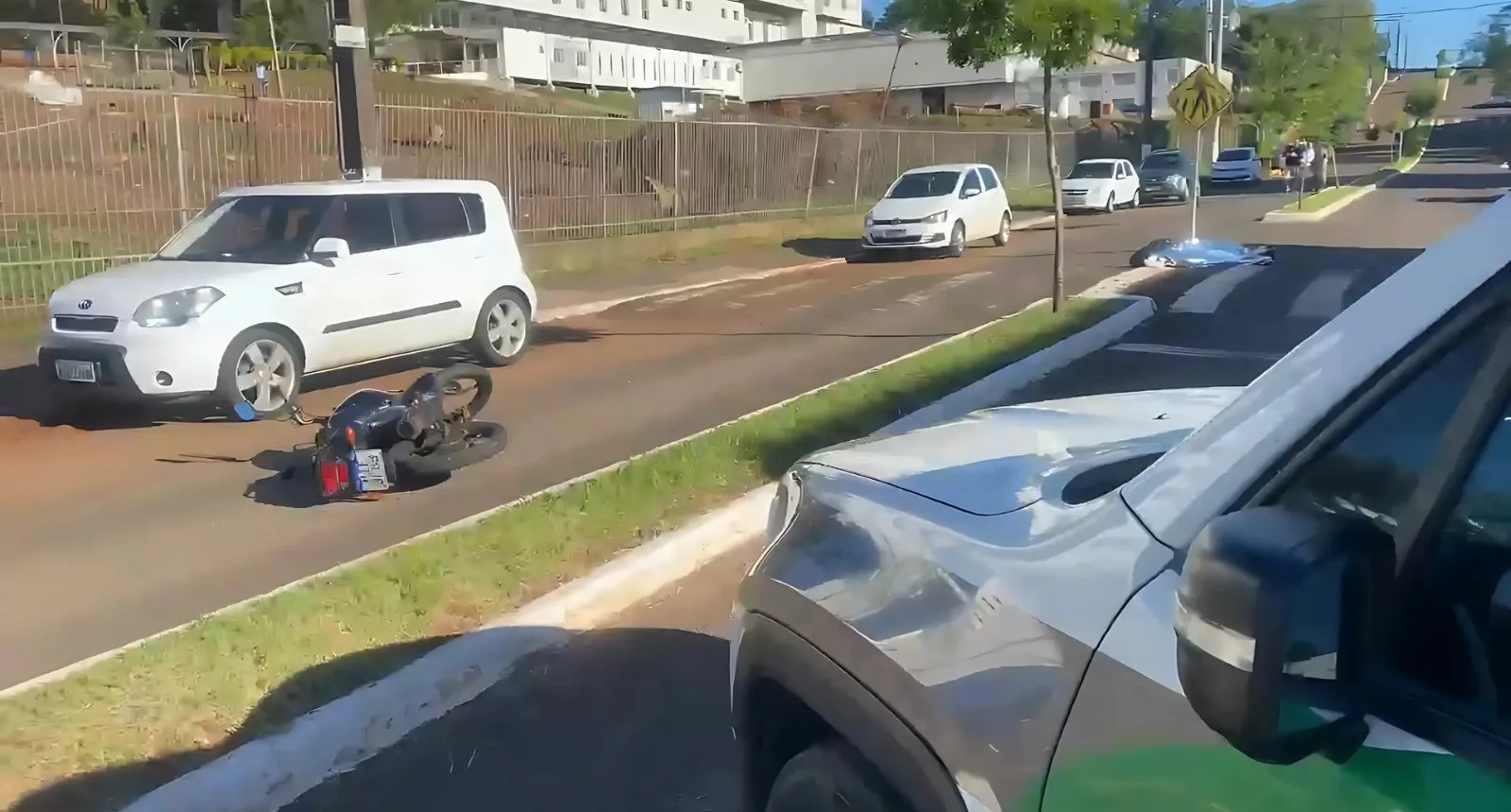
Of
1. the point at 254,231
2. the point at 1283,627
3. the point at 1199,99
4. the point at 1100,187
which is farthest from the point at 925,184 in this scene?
the point at 1283,627

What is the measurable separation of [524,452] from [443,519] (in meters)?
1.64

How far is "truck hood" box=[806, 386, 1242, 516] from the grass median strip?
237 cm

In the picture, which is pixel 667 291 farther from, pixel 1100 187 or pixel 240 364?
pixel 1100 187

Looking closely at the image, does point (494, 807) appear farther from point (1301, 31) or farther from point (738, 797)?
point (1301, 31)

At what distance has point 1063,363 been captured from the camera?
11.0m

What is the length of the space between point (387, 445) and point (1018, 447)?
5179 mm

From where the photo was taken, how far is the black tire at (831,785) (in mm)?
2430

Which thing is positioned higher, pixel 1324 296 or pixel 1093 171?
pixel 1093 171

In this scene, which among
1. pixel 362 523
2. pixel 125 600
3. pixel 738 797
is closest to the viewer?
pixel 738 797

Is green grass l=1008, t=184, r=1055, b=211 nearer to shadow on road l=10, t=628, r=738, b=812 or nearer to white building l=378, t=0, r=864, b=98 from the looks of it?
white building l=378, t=0, r=864, b=98

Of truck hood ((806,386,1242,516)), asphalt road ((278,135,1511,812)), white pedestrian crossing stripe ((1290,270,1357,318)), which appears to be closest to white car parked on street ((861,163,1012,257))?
white pedestrian crossing stripe ((1290,270,1357,318))

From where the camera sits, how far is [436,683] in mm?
4715

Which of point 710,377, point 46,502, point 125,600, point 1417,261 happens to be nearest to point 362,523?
point 125,600

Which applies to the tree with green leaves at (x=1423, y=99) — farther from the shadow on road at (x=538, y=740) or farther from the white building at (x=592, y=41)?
the white building at (x=592, y=41)
